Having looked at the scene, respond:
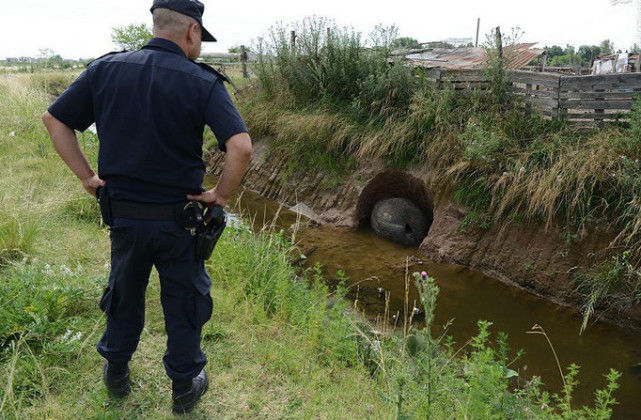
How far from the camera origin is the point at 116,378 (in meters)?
2.62

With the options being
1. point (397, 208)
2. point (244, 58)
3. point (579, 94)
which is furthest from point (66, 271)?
point (244, 58)

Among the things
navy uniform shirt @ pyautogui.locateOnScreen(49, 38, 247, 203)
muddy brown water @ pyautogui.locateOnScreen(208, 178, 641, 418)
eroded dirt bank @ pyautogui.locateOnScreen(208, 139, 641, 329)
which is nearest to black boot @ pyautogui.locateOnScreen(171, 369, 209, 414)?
navy uniform shirt @ pyautogui.locateOnScreen(49, 38, 247, 203)

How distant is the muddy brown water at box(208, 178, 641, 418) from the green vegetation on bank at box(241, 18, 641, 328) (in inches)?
16.9

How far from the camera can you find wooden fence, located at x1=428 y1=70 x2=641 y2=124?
640 centimetres

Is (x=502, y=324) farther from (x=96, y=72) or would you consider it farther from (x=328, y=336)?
(x=96, y=72)

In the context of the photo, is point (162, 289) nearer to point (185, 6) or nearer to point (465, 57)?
point (185, 6)

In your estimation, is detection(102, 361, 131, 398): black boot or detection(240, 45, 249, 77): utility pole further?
detection(240, 45, 249, 77): utility pole

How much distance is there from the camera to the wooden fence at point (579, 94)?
6398mm

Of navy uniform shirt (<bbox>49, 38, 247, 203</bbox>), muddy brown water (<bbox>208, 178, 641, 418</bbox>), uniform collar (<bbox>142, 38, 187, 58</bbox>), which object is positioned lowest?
muddy brown water (<bbox>208, 178, 641, 418</bbox>)

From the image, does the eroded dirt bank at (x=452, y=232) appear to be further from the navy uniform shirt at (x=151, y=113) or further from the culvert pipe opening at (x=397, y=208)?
the navy uniform shirt at (x=151, y=113)

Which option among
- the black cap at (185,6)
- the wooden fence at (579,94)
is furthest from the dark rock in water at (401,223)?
the black cap at (185,6)

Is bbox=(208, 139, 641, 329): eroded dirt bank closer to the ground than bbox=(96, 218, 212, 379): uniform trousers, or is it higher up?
closer to the ground

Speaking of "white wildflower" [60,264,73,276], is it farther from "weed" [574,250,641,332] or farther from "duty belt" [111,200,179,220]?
"weed" [574,250,641,332]

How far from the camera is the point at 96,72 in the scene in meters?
2.27
